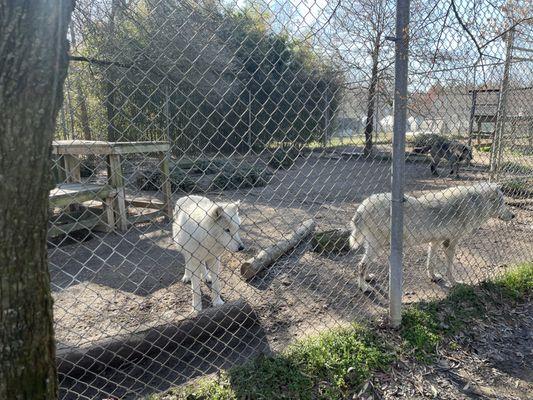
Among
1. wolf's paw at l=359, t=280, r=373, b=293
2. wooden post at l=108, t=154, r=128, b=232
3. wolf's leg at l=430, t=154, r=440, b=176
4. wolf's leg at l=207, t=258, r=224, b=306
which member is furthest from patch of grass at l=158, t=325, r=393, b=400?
wolf's leg at l=430, t=154, r=440, b=176

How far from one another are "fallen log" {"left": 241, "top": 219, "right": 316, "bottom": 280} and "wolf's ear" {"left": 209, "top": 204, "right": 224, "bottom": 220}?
1.00 meters

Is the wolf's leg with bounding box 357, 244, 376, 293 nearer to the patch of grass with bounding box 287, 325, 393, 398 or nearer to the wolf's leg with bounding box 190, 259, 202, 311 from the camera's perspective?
the patch of grass with bounding box 287, 325, 393, 398

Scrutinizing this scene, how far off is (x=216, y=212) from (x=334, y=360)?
160 centimetres

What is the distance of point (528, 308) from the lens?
151 inches

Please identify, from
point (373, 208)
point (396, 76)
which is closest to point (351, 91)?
point (396, 76)

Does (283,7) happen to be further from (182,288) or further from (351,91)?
(182,288)

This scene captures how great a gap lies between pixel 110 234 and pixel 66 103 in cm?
211

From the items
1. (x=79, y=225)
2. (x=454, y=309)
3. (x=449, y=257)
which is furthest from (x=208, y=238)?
(x=79, y=225)

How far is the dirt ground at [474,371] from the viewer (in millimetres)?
2709

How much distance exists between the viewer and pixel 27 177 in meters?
1.14

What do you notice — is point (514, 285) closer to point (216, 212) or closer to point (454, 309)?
point (454, 309)

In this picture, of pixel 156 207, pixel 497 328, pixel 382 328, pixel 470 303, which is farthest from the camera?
pixel 156 207

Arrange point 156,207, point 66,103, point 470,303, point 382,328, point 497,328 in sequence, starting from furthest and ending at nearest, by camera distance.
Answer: point 156,207
point 66,103
point 470,303
point 497,328
point 382,328

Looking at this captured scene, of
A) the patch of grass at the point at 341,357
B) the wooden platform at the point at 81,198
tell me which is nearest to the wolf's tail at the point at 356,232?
the patch of grass at the point at 341,357
